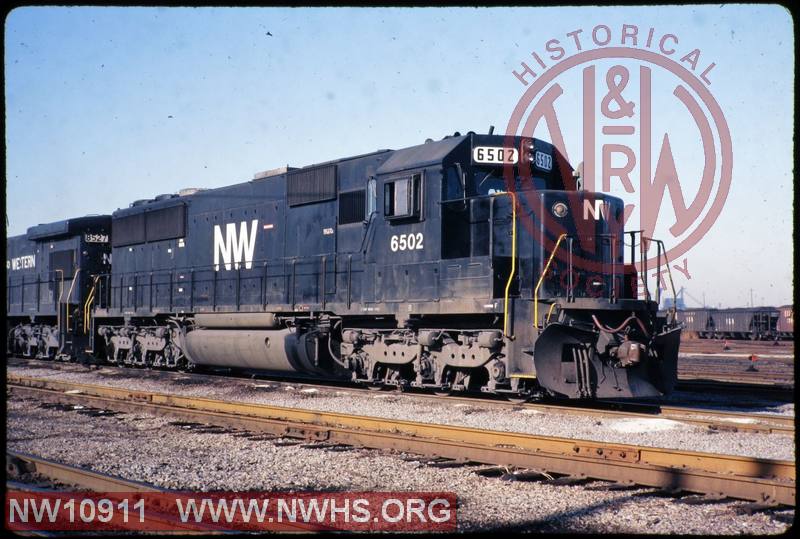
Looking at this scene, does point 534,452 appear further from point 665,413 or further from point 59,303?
point 59,303

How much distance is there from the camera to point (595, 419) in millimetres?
9523

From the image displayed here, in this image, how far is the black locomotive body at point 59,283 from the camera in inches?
809

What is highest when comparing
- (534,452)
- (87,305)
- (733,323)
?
(87,305)

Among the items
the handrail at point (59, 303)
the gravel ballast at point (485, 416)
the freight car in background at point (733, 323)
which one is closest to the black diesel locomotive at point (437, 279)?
the gravel ballast at point (485, 416)

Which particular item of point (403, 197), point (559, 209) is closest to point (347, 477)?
point (559, 209)

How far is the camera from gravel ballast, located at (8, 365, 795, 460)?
8148 millimetres

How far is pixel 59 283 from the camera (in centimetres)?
2125

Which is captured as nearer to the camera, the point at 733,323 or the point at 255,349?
the point at 255,349

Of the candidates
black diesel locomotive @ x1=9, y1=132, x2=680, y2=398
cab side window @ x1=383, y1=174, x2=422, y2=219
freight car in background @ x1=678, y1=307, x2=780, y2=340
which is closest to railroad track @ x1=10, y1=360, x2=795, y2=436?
black diesel locomotive @ x1=9, y1=132, x2=680, y2=398

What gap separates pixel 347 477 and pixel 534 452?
1.68m

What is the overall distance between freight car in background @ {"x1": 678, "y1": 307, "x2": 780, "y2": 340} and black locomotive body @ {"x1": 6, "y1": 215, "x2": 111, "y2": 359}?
1068 inches

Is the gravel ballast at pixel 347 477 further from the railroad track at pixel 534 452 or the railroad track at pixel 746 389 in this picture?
the railroad track at pixel 746 389

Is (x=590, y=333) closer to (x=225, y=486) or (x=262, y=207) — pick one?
(x=225, y=486)

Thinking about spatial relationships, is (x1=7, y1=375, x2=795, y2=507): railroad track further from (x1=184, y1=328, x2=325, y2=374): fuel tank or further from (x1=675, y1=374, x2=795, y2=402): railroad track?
(x1=675, y1=374, x2=795, y2=402): railroad track
